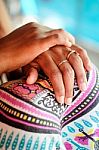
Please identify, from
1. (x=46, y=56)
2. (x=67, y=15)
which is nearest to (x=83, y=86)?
(x=46, y=56)

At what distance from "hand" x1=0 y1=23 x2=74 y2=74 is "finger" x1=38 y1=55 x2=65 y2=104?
3 cm

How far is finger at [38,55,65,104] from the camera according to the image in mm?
664

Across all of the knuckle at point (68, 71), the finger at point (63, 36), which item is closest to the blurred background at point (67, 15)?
the finger at point (63, 36)

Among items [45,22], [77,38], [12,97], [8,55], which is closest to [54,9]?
[45,22]

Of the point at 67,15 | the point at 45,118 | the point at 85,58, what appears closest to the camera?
the point at 45,118

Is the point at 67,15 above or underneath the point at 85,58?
underneath

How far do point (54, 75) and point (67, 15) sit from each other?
6.46 feet

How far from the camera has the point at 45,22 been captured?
2678 mm

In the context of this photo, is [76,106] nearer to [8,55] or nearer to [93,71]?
[93,71]

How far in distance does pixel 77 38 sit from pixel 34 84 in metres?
1.88

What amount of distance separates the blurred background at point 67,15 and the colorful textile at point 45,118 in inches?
63.6

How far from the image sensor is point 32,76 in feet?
2.30

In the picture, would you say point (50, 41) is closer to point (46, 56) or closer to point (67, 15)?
point (46, 56)

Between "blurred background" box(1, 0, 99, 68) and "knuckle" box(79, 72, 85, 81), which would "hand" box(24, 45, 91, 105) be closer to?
"knuckle" box(79, 72, 85, 81)
